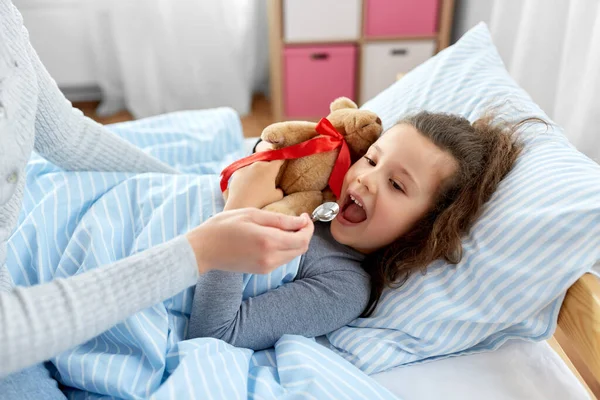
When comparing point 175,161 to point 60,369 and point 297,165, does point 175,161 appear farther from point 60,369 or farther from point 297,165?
point 60,369

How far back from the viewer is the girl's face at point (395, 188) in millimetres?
941

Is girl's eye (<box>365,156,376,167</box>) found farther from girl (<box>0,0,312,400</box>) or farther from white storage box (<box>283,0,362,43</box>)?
white storage box (<box>283,0,362,43</box>)

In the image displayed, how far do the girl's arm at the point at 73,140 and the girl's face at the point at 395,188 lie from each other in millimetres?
450

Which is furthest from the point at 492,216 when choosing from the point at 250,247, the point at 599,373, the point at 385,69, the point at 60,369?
the point at 385,69

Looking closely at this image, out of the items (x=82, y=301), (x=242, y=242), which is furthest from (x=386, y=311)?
(x=82, y=301)

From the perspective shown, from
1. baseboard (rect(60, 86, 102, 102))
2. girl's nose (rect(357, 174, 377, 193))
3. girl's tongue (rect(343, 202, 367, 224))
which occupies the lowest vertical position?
baseboard (rect(60, 86, 102, 102))

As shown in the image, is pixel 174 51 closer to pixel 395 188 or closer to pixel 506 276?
pixel 395 188

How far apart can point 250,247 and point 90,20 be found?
2.27 meters

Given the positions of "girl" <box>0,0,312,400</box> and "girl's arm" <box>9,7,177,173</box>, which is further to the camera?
"girl's arm" <box>9,7,177,173</box>

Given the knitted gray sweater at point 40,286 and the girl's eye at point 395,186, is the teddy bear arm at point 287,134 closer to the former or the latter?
the girl's eye at point 395,186

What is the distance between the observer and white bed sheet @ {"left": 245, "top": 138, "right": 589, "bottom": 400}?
2.69 ft

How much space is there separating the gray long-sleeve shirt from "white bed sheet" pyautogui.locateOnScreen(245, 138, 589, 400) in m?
0.13

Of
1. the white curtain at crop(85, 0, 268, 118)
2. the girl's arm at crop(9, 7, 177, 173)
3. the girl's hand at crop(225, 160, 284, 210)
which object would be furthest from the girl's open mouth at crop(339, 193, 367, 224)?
the white curtain at crop(85, 0, 268, 118)

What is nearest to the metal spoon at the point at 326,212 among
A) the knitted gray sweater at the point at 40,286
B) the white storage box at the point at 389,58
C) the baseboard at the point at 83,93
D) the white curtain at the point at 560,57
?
the knitted gray sweater at the point at 40,286
